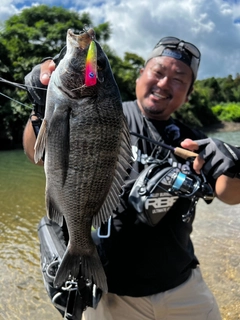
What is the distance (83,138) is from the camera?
164 cm

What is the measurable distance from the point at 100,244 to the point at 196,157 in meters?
0.95

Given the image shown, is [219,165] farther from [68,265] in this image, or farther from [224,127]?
[224,127]

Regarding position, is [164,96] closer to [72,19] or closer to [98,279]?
[98,279]

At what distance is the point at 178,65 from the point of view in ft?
9.36

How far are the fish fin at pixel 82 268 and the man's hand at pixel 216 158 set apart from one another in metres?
0.99

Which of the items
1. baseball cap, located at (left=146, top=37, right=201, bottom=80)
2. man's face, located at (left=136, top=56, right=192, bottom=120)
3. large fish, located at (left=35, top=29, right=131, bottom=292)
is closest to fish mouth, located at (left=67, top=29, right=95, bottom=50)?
large fish, located at (left=35, top=29, right=131, bottom=292)

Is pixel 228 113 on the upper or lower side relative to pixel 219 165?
lower

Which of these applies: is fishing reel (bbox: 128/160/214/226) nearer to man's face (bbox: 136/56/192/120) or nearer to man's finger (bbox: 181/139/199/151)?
man's finger (bbox: 181/139/199/151)

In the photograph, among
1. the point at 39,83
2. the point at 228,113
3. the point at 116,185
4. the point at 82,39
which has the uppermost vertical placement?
the point at 82,39

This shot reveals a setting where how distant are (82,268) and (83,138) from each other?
80 cm

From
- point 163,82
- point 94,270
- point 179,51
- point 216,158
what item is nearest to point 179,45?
point 179,51

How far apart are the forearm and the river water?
7.68 feet

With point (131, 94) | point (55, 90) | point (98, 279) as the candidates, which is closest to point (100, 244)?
point (98, 279)

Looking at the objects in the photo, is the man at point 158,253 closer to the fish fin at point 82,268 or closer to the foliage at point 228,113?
the fish fin at point 82,268
